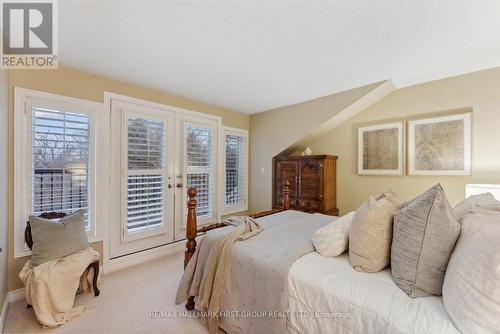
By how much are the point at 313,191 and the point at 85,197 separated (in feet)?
10.0

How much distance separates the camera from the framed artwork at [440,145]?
2.62 meters

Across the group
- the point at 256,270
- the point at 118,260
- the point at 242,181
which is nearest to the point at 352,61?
the point at 256,270

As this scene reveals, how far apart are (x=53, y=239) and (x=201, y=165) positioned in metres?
2.05

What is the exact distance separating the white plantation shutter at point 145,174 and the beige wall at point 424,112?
2695 mm

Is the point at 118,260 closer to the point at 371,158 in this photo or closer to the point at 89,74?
the point at 89,74

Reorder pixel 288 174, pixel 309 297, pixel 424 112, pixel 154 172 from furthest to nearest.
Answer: pixel 288 174
pixel 154 172
pixel 424 112
pixel 309 297

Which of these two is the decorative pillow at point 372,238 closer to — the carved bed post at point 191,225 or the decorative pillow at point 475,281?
the decorative pillow at point 475,281

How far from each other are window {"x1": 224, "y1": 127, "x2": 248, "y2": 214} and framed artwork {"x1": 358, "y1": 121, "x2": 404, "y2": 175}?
2067 mm

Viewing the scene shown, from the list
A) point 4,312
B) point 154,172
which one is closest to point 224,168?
point 154,172

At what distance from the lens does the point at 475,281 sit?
831 mm

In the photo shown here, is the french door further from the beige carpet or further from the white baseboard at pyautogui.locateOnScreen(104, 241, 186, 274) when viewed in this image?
the beige carpet

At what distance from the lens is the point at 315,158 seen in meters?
3.47

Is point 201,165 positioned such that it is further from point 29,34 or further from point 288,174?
point 29,34

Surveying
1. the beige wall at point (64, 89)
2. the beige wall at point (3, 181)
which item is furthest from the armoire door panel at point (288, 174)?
the beige wall at point (3, 181)
